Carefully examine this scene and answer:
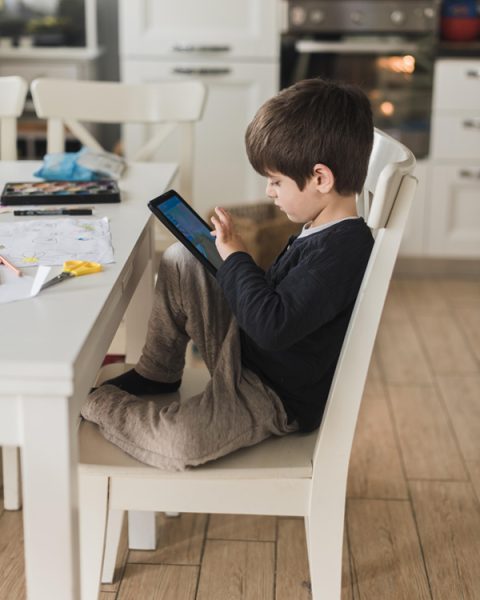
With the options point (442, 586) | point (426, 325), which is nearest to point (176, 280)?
point (442, 586)

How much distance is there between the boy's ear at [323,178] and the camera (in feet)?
4.47

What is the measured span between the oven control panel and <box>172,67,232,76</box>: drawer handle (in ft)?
0.99

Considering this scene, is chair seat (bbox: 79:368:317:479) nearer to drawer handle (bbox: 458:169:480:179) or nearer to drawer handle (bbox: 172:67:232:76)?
drawer handle (bbox: 172:67:232:76)

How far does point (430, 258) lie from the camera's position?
3.90 m

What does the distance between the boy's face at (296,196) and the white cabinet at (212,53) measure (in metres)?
2.30

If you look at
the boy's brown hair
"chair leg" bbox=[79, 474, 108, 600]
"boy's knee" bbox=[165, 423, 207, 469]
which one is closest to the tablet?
the boy's brown hair

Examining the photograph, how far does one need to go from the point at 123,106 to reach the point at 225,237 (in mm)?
1125

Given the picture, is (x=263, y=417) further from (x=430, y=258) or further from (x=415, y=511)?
(x=430, y=258)

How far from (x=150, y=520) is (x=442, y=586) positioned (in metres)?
0.56

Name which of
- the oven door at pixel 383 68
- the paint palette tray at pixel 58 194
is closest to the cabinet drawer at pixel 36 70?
the oven door at pixel 383 68

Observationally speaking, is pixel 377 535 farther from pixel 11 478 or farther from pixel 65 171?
pixel 65 171

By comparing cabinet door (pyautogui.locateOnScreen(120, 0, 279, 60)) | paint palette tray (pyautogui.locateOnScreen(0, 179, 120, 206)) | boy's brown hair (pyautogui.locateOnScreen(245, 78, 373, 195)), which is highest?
cabinet door (pyautogui.locateOnScreen(120, 0, 279, 60))

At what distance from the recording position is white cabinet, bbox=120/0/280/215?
11.6 ft

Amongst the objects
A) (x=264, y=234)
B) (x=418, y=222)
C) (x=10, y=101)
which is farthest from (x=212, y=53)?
(x=10, y=101)
